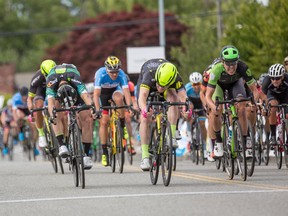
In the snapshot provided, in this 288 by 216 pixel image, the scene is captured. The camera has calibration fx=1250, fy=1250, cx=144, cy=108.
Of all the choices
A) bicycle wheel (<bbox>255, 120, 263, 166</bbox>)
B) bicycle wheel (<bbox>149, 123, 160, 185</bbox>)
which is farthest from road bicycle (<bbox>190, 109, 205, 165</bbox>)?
bicycle wheel (<bbox>149, 123, 160, 185</bbox>)

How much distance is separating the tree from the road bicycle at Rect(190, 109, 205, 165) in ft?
161

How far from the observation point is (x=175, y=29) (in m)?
75.1

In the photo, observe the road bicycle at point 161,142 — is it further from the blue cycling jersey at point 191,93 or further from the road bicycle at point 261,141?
the blue cycling jersey at point 191,93

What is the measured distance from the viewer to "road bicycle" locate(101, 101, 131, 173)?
21.4m

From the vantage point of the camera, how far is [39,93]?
23.3 metres

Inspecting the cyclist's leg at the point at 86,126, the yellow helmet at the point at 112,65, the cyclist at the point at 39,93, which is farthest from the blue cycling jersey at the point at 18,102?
the cyclist's leg at the point at 86,126

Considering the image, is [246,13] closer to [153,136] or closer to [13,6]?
[153,136]

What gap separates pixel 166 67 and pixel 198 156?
693 centimetres

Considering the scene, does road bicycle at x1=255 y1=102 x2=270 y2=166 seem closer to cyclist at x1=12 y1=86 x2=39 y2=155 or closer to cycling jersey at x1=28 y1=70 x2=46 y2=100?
cycling jersey at x1=28 y1=70 x2=46 y2=100

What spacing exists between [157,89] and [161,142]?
3.95ft

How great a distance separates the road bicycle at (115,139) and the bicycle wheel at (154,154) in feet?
12.0

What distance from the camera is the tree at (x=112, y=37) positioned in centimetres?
7531

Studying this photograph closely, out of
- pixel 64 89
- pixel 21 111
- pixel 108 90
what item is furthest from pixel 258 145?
pixel 21 111

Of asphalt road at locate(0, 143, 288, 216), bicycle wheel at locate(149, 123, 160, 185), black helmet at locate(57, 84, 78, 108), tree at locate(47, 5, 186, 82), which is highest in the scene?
tree at locate(47, 5, 186, 82)
